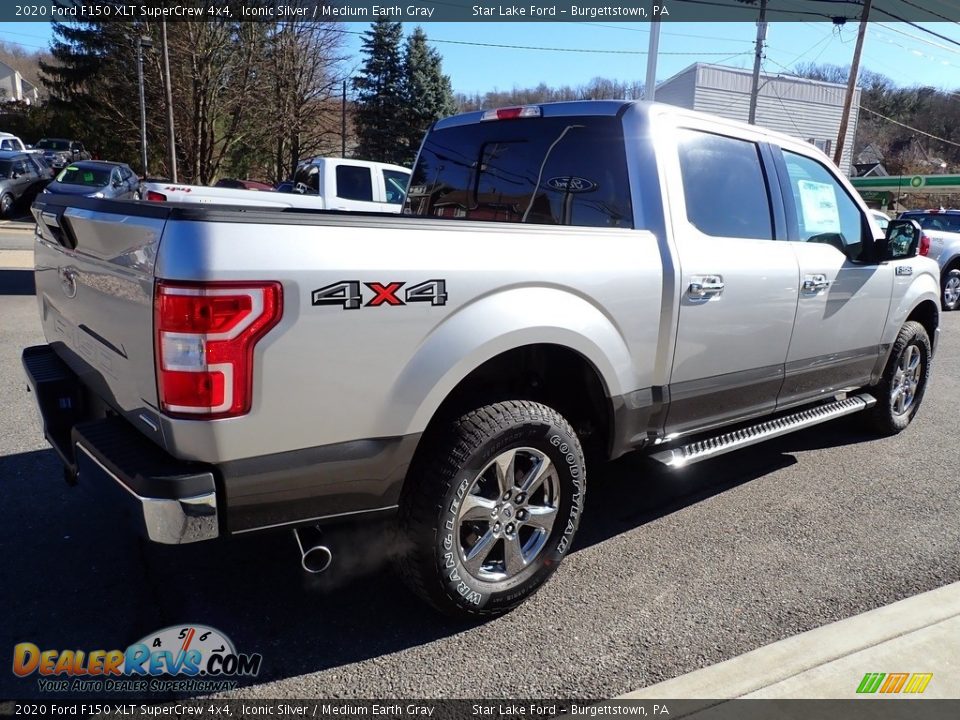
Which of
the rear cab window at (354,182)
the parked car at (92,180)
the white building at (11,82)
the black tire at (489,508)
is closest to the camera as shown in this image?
the black tire at (489,508)

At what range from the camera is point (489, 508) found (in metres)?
2.80

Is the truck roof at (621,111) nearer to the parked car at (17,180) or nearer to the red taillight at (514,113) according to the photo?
the red taillight at (514,113)

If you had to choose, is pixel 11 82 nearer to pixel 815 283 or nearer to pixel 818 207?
pixel 818 207

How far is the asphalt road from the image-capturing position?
2.61m

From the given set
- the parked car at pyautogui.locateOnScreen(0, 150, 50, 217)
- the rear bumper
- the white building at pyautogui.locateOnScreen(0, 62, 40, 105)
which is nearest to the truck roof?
the rear bumper

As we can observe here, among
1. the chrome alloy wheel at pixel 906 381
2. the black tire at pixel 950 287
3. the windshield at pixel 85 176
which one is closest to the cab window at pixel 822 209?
the chrome alloy wheel at pixel 906 381

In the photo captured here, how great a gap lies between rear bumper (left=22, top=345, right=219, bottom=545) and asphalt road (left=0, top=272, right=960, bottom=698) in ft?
1.72

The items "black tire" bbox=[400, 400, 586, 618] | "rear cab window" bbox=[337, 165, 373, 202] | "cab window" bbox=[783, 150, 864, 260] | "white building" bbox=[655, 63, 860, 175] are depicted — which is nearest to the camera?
"black tire" bbox=[400, 400, 586, 618]

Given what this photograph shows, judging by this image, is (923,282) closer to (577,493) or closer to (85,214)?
(577,493)

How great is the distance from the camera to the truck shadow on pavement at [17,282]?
10016mm

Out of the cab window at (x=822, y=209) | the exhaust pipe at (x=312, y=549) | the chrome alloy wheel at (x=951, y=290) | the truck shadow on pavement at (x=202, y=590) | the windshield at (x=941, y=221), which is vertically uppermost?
the cab window at (x=822, y=209)

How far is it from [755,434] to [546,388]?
1.35m

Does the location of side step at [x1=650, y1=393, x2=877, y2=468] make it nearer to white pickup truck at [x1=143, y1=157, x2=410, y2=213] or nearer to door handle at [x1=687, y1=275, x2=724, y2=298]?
door handle at [x1=687, y1=275, x2=724, y2=298]

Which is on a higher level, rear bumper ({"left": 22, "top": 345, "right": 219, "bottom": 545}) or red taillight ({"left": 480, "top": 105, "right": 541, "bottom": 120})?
red taillight ({"left": 480, "top": 105, "right": 541, "bottom": 120})
